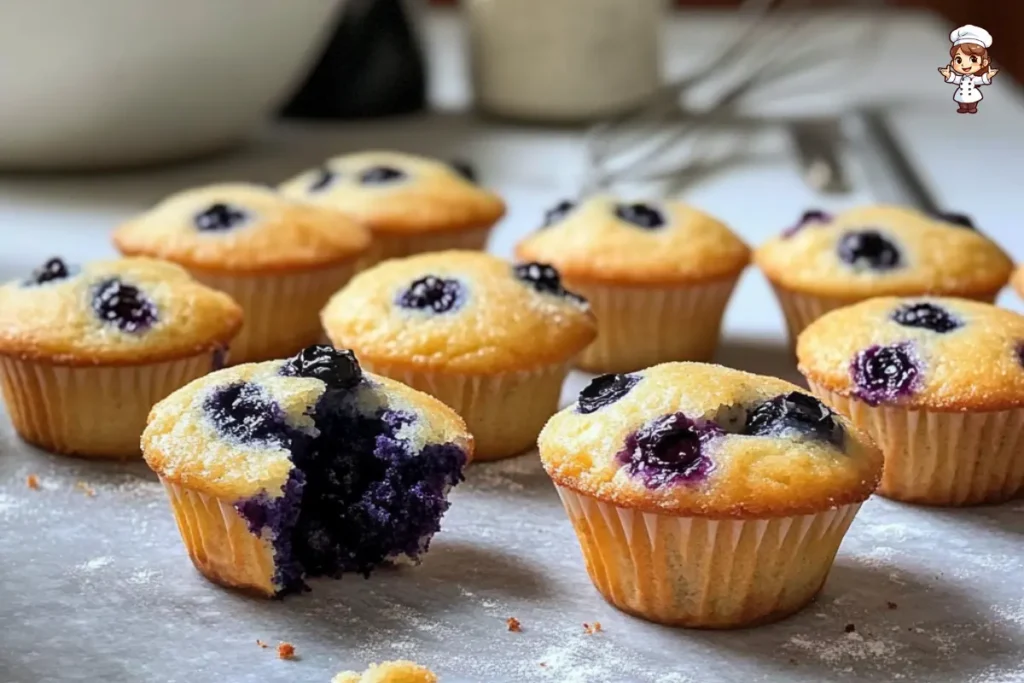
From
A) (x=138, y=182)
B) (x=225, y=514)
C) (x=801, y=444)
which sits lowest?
(x=138, y=182)

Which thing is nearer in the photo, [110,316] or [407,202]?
A: [110,316]

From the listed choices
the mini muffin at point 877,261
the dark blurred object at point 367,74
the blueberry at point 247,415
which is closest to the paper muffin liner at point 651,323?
the mini muffin at point 877,261

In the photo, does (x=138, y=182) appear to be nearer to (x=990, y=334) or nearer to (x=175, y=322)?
(x=175, y=322)

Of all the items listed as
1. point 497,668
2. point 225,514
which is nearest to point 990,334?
point 497,668

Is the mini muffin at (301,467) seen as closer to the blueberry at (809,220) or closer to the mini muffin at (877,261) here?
the mini muffin at (877,261)

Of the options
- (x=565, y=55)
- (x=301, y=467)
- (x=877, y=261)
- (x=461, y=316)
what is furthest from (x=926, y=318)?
(x=565, y=55)

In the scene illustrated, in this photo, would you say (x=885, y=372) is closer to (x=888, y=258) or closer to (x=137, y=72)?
(x=888, y=258)
